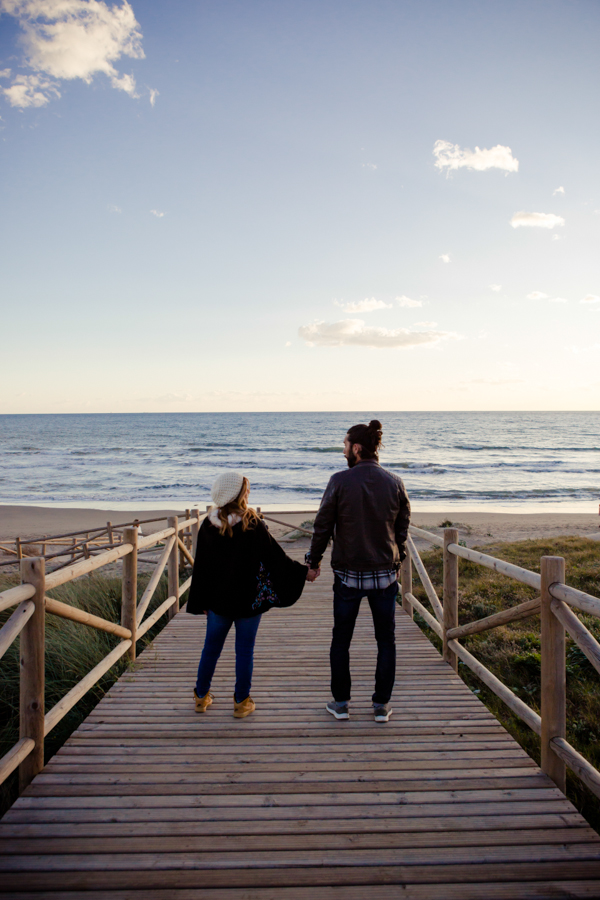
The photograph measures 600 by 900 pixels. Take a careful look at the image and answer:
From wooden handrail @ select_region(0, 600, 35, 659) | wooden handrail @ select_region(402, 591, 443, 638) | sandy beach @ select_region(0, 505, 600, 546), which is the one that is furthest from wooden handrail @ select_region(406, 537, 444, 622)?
sandy beach @ select_region(0, 505, 600, 546)

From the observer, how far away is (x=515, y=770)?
2.71m

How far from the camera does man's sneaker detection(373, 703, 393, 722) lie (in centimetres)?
322

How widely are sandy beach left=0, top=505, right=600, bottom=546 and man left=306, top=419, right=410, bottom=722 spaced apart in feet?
35.7

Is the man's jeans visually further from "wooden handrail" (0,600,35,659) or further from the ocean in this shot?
the ocean

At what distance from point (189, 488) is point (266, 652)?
869 inches

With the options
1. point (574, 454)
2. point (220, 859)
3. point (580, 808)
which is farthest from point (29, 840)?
point (574, 454)

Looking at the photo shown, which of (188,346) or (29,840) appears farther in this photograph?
(188,346)

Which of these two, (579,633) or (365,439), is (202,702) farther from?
(579,633)

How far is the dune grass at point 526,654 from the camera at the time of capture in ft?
11.9

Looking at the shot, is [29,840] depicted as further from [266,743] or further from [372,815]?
[372,815]

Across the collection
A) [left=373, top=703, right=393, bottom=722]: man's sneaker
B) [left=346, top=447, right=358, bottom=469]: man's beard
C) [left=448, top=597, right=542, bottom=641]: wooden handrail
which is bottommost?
[left=373, top=703, right=393, bottom=722]: man's sneaker

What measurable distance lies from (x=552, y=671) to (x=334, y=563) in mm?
1362

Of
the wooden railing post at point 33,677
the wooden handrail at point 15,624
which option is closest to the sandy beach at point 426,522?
the wooden railing post at point 33,677

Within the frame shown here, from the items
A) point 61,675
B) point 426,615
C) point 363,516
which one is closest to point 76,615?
point 61,675
